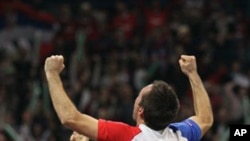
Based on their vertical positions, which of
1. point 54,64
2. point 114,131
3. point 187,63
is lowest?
point 114,131

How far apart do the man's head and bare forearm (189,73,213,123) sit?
1.48 feet

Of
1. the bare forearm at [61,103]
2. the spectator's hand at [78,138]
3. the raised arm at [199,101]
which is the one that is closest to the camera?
the bare forearm at [61,103]

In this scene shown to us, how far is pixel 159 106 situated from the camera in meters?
4.82

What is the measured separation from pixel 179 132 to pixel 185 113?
A: 7133mm

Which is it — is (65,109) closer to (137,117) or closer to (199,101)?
(137,117)

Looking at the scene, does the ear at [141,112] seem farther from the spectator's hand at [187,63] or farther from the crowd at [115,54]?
the crowd at [115,54]

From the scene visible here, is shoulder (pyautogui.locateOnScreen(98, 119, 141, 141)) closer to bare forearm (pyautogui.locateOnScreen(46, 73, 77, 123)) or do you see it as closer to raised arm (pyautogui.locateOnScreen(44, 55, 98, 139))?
raised arm (pyautogui.locateOnScreen(44, 55, 98, 139))

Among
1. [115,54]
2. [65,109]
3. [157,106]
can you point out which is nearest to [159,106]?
[157,106]

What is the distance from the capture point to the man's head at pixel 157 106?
4820 millimetres

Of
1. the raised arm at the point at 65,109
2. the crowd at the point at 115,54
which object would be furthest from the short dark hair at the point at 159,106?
the crowd at the point at 115,54

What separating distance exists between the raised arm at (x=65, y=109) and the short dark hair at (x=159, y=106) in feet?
1.03

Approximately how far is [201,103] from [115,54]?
29.9ft

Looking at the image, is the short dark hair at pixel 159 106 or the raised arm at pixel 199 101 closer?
the short dark hair at pixel 159 106

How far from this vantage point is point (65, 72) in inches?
537
